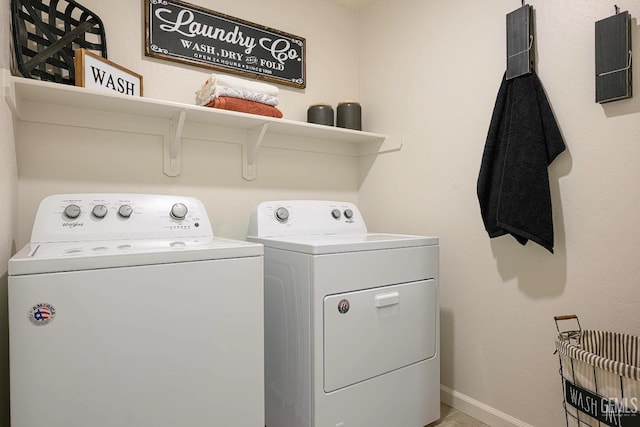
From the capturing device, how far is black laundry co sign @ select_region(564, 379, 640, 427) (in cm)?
102

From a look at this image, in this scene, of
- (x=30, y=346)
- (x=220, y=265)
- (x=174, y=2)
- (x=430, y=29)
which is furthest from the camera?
(x=430, y=29)

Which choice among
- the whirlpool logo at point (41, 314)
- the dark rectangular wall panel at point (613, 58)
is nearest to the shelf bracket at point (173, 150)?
the whirlpool logo at point (41, 314)

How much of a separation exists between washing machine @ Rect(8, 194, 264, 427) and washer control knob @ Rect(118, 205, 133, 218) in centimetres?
13

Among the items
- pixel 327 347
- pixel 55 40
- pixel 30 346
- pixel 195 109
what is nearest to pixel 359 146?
pixel 195 109

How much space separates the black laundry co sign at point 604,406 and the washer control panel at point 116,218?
143cm

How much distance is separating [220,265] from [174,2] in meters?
1.40

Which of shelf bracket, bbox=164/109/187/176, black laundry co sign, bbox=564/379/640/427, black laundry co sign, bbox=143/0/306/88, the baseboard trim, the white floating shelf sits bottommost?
the baseboard trim

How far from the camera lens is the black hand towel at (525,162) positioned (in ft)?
4.71

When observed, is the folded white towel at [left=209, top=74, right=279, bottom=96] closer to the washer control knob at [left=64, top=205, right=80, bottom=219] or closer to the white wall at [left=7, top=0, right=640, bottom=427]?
the white wall at [left=7, top=0, right=640, bottom=427]

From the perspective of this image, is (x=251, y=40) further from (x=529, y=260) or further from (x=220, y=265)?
(x=529, y=260)

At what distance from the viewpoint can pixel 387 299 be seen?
58.8 inches

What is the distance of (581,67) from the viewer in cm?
141

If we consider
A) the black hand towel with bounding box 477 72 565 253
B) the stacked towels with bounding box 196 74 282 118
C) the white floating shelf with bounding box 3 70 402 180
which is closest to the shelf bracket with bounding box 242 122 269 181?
the white floating shelf with bounding box 3 70 402 180

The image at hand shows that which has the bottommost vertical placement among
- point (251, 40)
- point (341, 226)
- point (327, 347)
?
point (327, 347)
